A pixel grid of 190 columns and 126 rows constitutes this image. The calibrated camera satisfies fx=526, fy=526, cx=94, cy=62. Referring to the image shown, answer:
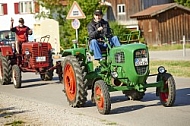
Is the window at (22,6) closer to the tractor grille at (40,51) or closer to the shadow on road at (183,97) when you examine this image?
the tractor grille at (40,51)

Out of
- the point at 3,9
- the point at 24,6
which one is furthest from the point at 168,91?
the point at 3,9

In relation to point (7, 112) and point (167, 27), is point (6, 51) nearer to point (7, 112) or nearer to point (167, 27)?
point (7, 112)

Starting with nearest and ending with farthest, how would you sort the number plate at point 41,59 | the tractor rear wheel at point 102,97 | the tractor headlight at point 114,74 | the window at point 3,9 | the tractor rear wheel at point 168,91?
the tractor rear wheel at point 102,97 < the tractor rear wheel at point 168,91 < the tractor headlight at point 114,74 < the number plate at point 41,59 < the window at point 3,9

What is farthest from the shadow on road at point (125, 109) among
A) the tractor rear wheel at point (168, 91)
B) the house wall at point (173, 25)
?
the house wall at point (173, 25)

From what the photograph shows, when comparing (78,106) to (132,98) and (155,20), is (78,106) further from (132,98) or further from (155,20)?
(155,20)

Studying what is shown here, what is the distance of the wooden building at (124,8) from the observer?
65812 mm

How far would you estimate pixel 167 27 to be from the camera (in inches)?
2256

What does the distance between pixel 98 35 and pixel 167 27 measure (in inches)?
1779

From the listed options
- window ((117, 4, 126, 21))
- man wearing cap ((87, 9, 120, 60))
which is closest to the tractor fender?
man wearing cap ((87, 9, 120, 60))

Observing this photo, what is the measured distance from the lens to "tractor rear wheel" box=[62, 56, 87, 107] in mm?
12742

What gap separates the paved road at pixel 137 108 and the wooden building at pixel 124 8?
48088 millimetres

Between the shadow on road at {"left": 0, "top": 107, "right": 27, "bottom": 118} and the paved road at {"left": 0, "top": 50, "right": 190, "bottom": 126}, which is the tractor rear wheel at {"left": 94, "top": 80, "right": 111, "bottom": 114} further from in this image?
the shadow on road at {"left": 0, "top": 107, "right": 27, "bottom": 118}

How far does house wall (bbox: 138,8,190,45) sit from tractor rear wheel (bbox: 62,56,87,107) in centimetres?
4360

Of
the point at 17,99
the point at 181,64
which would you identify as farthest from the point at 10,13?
the point at 17,99
